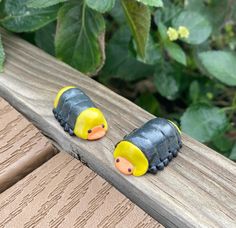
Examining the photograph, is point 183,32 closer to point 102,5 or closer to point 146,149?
point 102,5

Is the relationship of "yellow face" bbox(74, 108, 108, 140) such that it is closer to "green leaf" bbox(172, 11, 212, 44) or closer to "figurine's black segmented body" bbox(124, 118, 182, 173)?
"figurine's black segmented body" bbox(124, 118, 182, 173)

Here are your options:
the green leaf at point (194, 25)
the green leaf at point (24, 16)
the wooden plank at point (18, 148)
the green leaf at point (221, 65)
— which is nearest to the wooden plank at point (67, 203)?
the wooden plank at point (18, 148)

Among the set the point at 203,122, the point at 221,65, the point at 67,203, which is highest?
the point at 67,203

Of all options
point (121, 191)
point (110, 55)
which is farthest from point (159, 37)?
point (121, 191)

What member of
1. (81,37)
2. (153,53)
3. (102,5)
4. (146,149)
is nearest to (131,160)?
(146,149)

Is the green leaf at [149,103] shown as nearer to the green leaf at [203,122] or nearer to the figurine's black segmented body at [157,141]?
the green leaf at [203,122]

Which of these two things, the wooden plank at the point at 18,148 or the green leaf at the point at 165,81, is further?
the green leaf at the point at 165,81

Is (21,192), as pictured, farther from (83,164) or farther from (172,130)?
(172,130)
